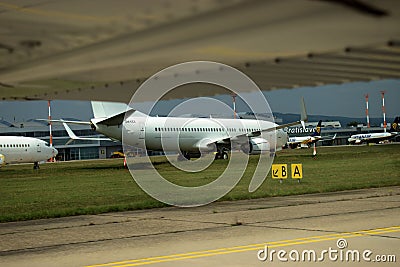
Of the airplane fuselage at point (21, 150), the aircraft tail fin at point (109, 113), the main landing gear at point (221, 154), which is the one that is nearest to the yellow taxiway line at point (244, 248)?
the aircraft tail fin at point (109, 113)

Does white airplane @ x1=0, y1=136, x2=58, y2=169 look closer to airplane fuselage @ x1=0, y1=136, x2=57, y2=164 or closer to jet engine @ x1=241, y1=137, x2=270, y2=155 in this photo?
airplane fuselage @ x1=0, y1=136, x2=57, y2=164

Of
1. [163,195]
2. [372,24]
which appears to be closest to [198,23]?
[372,24]

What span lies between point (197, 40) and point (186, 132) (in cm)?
4777

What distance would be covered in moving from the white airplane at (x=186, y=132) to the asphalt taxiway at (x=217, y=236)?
25.5 metres

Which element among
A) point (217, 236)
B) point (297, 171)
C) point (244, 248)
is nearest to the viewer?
point (244, 248)

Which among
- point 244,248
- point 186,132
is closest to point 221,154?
point 186,132

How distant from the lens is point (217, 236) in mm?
11969

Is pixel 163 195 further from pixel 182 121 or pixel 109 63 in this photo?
pixel 182 121

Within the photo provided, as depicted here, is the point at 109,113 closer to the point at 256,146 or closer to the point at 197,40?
the point at 256,146

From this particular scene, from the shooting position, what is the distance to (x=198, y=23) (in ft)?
11.6

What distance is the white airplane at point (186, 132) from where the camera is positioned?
4434 centimetres

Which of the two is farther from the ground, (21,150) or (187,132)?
(187,132)

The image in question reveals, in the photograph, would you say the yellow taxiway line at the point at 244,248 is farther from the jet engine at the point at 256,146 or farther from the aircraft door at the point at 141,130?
the jet engine at the point at 256,146

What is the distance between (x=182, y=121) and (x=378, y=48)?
156ft
